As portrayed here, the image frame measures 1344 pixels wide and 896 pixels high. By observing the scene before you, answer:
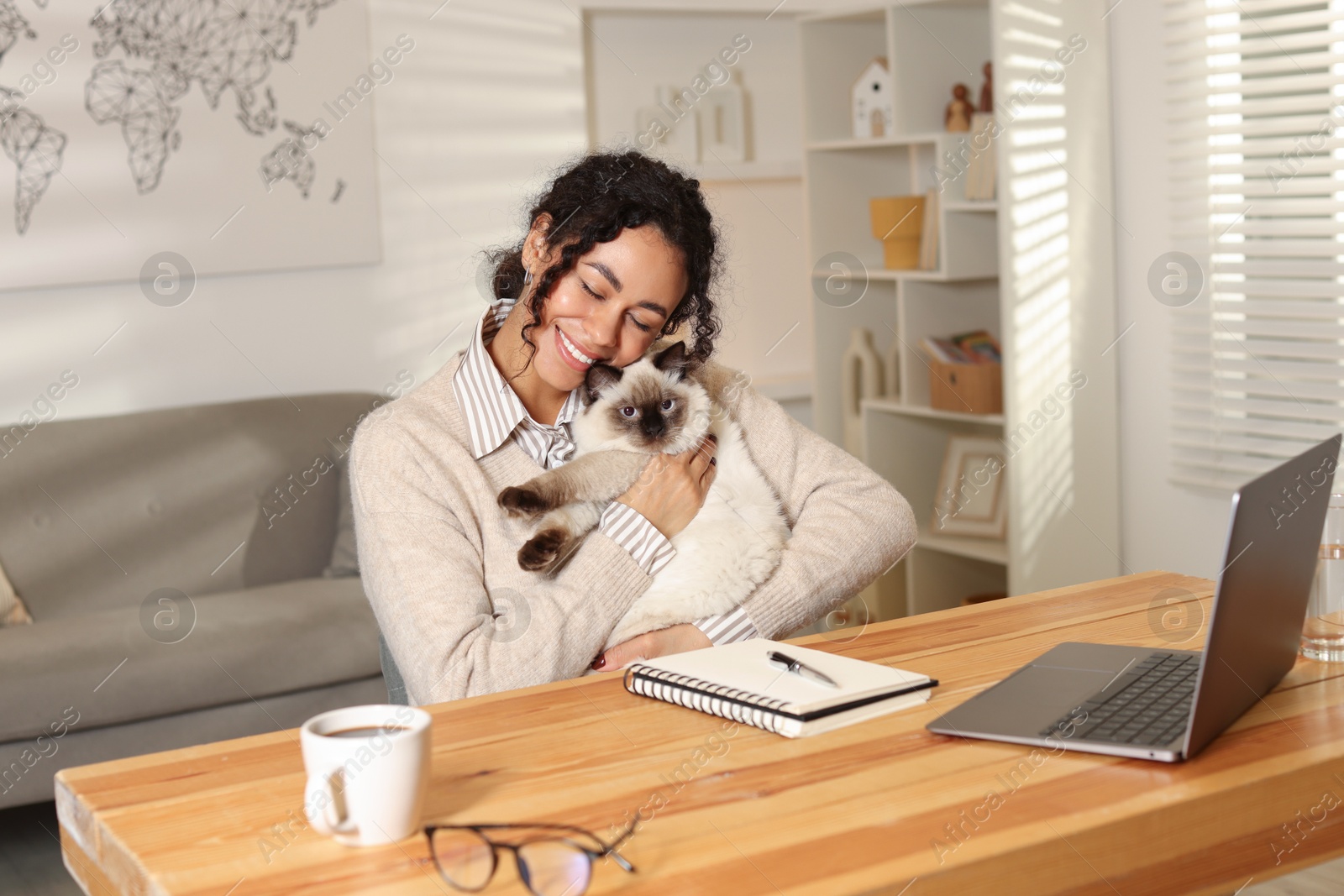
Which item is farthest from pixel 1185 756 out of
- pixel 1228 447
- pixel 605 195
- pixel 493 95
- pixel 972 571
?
pixel 493 95

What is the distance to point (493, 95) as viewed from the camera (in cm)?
386

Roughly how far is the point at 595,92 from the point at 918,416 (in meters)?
1.54

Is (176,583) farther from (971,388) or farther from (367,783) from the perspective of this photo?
(367,783)

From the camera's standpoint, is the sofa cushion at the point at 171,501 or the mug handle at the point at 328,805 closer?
the mug handle at the point at 328,805

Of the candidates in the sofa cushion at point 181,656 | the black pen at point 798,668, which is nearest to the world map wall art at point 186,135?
the sofa cushion at point 181,656

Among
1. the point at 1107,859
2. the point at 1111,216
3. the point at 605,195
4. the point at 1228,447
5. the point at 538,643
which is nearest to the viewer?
the point at 1107,859

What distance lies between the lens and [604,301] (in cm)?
159

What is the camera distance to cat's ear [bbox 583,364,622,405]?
166 centimetres

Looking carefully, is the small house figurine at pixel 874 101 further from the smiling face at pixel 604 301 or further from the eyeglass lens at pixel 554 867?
the eyeglass lens at pixel 554 867

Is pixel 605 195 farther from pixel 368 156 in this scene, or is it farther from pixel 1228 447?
pixel 368 156

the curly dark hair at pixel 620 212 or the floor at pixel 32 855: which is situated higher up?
the curly dark hair at pixel 620 212

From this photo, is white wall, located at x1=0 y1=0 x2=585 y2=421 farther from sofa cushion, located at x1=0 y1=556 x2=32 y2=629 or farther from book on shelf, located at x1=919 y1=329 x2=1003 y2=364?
book on shelf, located at x1=919 y1=329 x2=1003 y2=364

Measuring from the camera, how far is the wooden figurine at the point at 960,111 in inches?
145

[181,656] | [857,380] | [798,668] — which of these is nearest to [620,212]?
[798,668]
